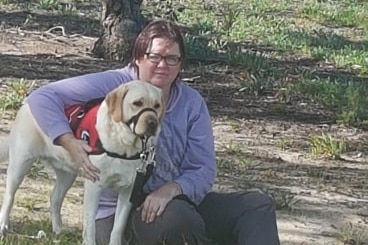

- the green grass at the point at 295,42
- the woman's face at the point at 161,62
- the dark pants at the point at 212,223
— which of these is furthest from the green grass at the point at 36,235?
the green grass at the point at 295,42

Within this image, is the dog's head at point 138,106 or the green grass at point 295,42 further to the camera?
the green grass at point 295,42

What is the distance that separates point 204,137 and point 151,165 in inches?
15.3

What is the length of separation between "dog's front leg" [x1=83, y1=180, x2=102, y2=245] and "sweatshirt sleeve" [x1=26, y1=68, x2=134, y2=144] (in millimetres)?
278

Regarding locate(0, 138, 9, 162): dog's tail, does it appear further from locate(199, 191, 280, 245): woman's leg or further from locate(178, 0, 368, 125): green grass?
locate(178, 0, 368, 125): green grass

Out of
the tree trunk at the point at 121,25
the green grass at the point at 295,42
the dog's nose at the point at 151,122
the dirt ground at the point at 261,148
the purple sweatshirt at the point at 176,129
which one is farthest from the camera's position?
the tree trunk at the point at 121,25

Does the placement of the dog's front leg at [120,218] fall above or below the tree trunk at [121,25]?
above

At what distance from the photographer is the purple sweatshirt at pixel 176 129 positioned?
468 cm

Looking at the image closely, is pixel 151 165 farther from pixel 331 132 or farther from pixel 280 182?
pixel 331 132

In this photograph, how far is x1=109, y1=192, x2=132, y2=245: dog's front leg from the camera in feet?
15.4

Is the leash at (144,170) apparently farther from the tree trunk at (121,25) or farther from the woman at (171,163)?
the tree trunk at (121,25)

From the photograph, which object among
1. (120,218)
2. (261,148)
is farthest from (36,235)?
(261,148)

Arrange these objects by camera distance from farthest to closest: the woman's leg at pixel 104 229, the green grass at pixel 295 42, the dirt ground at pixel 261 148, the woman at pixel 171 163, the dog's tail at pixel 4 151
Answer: the green grass at pixel 295 42
the dirt ground at pixel 261 148
the dog's tail at pixel 4 151
the woman's leg at pixel 104 229
the woman at pixel 171 163

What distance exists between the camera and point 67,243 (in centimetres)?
494

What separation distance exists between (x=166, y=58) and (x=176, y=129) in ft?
1.33
